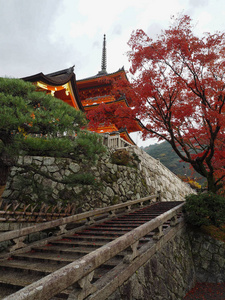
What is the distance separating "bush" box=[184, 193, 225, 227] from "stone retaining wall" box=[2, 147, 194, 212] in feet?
14.0

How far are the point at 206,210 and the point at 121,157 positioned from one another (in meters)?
7.24

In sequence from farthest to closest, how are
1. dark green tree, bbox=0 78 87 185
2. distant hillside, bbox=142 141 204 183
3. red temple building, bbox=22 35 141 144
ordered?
distant hillside, bbox=142 141 204 183 < red temple building, bbox=22 35 141 144 < dark green tree, bbox=0 78 87 185

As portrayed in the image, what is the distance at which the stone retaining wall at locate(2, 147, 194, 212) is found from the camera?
8.24 meters

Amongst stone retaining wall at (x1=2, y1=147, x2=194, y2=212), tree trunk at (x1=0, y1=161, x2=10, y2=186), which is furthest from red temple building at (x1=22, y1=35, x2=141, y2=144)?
tree trunk at (x1=0, y1=161, x2=10, y2=186)

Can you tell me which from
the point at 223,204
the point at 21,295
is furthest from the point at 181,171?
the point at 21,295

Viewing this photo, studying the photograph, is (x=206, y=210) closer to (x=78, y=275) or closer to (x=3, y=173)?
(x=78, y=275)

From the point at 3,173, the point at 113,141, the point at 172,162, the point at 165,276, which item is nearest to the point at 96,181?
the point at 113,141

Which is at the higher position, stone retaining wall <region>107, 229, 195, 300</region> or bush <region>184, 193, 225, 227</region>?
bush <region>184, 193, 225, 227</region>

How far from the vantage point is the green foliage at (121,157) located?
523 inches

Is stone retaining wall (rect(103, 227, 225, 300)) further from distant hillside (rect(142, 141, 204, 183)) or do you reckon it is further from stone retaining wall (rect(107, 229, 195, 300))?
distant hillside (rect(142, 141, 204, 183))

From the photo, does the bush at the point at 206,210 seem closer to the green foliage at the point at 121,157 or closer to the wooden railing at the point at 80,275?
the wooden railing at the point at 80,275

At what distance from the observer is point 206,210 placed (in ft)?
23.9

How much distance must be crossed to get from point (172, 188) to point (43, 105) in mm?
15394

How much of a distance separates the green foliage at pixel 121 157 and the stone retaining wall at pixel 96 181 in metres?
0.33
